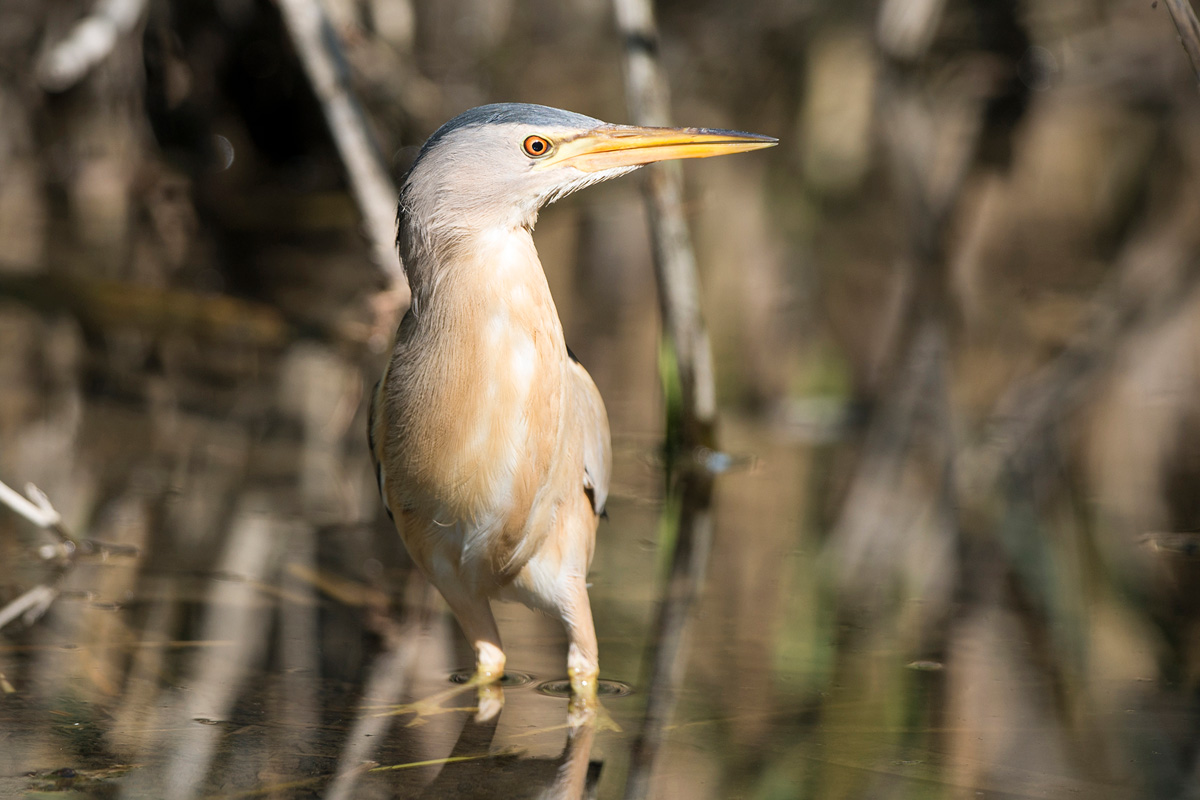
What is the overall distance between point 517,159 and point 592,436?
2.72ft

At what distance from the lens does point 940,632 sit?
339cm

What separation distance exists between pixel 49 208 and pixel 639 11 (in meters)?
5.42

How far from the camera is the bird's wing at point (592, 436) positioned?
3.19 m

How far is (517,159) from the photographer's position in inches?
107

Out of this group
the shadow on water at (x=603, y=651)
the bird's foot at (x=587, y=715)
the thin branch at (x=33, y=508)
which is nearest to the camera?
the shadow on water at (x=603, y=651)

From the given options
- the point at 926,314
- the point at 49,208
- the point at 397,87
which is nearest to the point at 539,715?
the point at 926,314

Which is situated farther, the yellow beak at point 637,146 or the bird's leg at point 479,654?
the bird's leg at point 479,654

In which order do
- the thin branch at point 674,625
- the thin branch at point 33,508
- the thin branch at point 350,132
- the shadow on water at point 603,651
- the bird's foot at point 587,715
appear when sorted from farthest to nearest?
the thin branch at point 350,132, the thin branch at point 33,508, the bird's foot at point 587,715, the thin branch at point 674,625, the shadow on water at point 603,651

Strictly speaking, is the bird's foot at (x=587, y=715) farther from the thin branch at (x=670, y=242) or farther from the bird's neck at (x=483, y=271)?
the thin branch at (x=670, y=242)

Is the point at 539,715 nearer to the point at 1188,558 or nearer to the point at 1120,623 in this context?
the point at 1120,623

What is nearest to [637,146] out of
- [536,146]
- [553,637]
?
[536,146]

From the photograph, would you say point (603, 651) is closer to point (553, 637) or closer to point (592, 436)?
point (553, 637)

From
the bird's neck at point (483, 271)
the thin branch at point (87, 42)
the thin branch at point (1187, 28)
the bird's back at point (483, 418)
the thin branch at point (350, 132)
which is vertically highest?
the thin branch at point (87, 42)

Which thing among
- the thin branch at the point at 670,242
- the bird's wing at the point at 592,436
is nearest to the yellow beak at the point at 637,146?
the bird's wing at the point at 592,436
